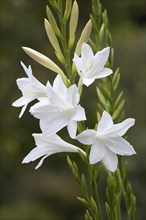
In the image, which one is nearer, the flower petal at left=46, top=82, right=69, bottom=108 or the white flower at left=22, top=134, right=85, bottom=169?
the flower petal at left=46, top=82, right=69, bottom=108

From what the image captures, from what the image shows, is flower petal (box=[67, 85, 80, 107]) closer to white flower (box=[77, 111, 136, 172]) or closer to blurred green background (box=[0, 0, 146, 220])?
white flower (box=[77, 111, 136, 172])

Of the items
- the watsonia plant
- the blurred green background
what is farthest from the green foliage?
the blurred green background

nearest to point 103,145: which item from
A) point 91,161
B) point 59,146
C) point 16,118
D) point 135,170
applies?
point 91,161

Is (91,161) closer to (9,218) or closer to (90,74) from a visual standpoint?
(90,74)

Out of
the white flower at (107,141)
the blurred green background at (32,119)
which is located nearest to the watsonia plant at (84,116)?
the white flower at (107,141)

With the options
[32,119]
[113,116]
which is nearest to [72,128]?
[113,116]

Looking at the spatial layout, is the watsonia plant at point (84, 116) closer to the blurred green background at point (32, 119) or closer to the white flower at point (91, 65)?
the white flower at point (91, 65)

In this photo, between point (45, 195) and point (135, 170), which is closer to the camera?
point (135, 170)
